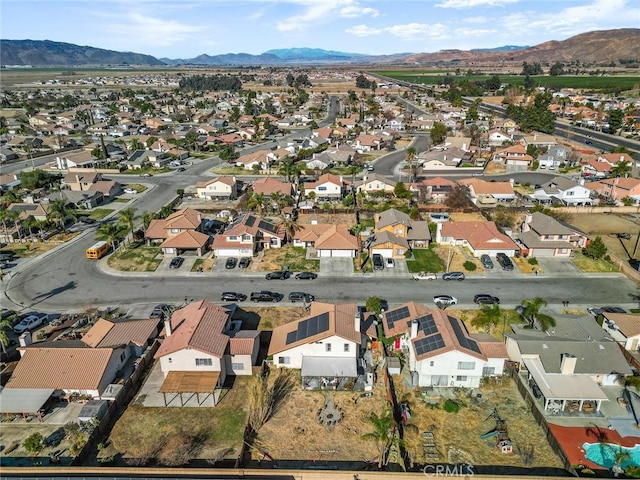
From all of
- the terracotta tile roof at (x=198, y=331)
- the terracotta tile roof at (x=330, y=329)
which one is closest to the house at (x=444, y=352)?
the terracotta tile roof at (x=330, y=329)

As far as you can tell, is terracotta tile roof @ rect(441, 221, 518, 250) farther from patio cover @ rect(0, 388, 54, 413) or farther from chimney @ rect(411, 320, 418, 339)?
patio cover @ rect(0, 388, 54, 413)

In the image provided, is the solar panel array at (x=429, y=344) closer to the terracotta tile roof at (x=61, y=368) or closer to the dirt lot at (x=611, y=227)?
the terracotta tile roof at (x=61, y=368)

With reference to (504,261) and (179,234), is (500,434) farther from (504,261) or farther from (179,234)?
(179,234)

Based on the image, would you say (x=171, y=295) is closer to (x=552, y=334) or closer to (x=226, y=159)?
(x=552, y=334)

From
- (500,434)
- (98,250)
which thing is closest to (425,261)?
(500,434)

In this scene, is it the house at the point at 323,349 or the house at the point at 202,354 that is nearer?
the house at the point at 202,354

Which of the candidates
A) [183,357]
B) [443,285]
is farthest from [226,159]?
[183,357]
